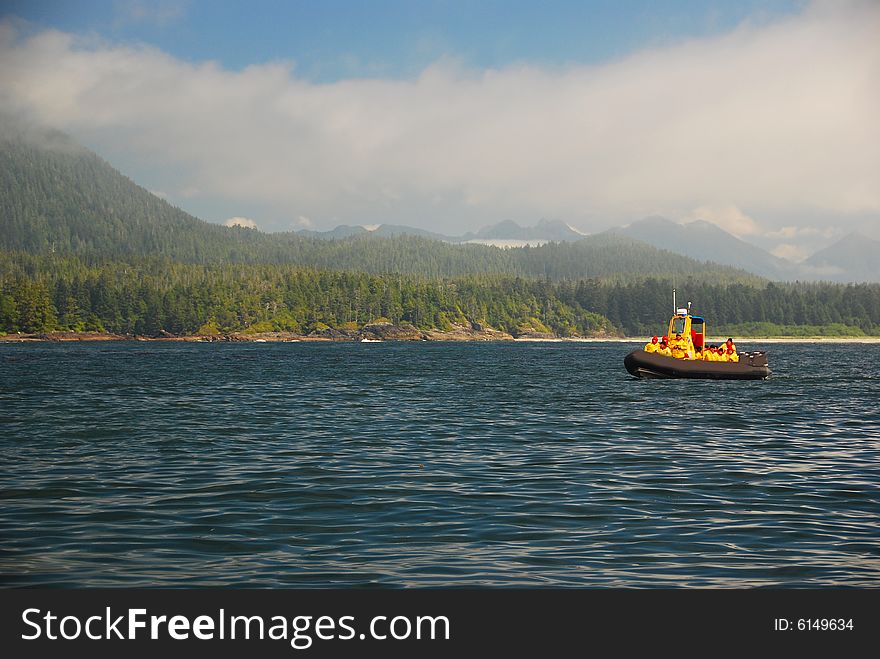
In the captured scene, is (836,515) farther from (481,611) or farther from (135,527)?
(135,527)

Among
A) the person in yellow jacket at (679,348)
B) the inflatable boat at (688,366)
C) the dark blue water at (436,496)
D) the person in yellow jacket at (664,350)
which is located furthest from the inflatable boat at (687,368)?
the dark blue water at (436,496)

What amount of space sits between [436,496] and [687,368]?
4354cm

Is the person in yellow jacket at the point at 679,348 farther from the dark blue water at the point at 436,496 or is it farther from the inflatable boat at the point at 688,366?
the dark blue water at the point at 436,496

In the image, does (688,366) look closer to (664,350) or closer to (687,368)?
(687,368)

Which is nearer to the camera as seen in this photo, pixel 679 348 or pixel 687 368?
pixel 687 368

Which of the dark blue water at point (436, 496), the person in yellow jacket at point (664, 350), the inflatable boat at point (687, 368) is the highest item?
the person in yellow jacket at point (664, 350)

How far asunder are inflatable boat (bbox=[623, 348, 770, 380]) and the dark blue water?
20.1 m

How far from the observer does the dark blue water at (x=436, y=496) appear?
475 inches

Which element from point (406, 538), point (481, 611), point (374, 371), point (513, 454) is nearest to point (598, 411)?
point (513, 454)

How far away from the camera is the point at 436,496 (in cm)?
1733

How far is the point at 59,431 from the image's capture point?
2794 cm

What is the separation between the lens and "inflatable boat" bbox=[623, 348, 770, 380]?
5794 cm

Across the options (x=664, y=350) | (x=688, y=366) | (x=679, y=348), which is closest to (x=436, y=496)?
(x=688, y=366)

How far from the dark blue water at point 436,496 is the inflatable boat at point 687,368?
2011cm
